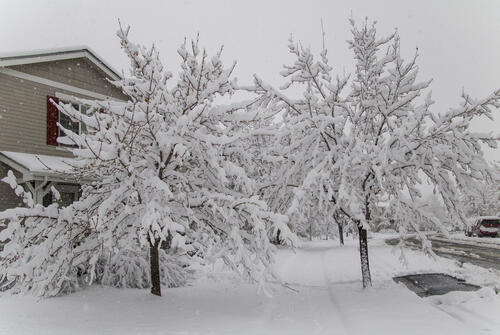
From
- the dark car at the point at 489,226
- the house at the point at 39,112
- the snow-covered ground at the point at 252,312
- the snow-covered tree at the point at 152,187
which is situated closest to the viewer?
the snow-covered ground at the point at 252,312

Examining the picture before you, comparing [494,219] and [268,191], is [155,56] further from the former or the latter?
[494,219]

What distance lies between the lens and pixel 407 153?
8508 mm

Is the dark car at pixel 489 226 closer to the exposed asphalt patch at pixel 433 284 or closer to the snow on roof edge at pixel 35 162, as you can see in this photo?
the exposed asphalt patch at pixel 433 284

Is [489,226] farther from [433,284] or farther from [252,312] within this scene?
[252,312]

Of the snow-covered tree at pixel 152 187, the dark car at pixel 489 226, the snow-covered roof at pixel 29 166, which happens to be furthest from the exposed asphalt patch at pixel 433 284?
the dark car at pixel 489 226

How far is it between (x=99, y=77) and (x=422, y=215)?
38.9ft

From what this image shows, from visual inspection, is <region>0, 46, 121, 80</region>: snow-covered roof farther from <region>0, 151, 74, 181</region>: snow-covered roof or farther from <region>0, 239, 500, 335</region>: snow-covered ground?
<region>0, 239, 500, 335</region>: snow-covered ground

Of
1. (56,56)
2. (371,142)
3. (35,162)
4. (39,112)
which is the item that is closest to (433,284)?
(371,142)

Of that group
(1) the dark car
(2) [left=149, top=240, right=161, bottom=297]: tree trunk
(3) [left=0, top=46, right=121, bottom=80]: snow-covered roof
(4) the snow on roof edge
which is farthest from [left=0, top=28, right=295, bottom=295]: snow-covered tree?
(1) the dark car

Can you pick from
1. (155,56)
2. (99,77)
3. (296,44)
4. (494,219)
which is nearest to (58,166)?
(99,77)

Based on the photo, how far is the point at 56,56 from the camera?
12289mm

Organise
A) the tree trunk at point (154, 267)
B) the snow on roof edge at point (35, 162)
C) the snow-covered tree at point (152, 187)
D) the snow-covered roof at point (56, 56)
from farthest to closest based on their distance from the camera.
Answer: the snow-covered roof at point (56, 56)
the snow on roof edge at point (35, 162)
the tree trunk at point (154, 267)
the snow-covered tree at point (152, 187)

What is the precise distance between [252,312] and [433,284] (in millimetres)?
5932

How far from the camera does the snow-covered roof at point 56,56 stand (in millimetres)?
10945
